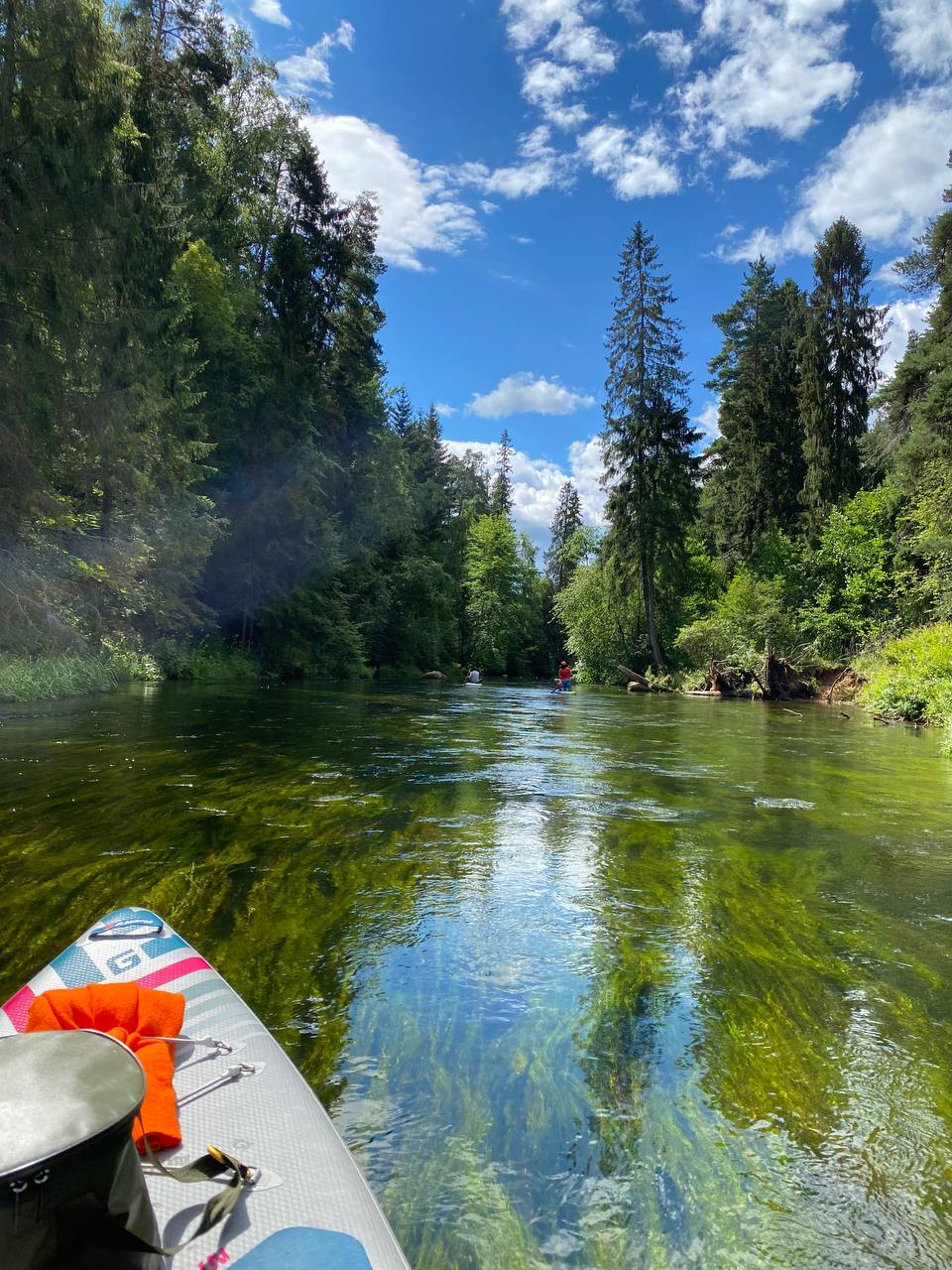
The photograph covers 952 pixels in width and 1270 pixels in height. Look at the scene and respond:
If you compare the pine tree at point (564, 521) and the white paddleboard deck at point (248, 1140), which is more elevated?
the pine tree at point (564, 521)

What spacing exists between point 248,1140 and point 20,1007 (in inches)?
36.5

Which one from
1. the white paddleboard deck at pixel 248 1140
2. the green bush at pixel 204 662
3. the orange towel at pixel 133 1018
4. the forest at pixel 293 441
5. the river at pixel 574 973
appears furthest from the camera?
the green bush at pixel 204 662

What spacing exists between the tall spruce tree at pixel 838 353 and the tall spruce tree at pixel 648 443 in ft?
16.8

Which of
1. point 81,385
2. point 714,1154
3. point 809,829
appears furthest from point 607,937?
point 81,385

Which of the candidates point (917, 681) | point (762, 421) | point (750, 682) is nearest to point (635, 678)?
point (750, 682)

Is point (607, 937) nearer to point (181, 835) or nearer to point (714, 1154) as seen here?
point (714, 1154)

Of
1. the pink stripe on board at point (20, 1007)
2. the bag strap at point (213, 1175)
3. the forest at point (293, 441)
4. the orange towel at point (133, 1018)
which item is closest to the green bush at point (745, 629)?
the forest at point (293, 441)

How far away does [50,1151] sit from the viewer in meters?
1.15

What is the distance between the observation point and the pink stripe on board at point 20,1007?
7.19 feet

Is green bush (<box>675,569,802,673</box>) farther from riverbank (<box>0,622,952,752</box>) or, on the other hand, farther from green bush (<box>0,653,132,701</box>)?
green bush (<box>0,653,132,701</box>)

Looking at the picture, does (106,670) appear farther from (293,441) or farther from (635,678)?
(635,678)

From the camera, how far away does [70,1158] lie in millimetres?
1169

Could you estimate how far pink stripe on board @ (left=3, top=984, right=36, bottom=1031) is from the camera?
7.19 ft

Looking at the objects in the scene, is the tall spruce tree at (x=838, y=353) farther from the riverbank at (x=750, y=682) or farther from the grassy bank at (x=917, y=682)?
the grassy bank at (x=917, y=682)
